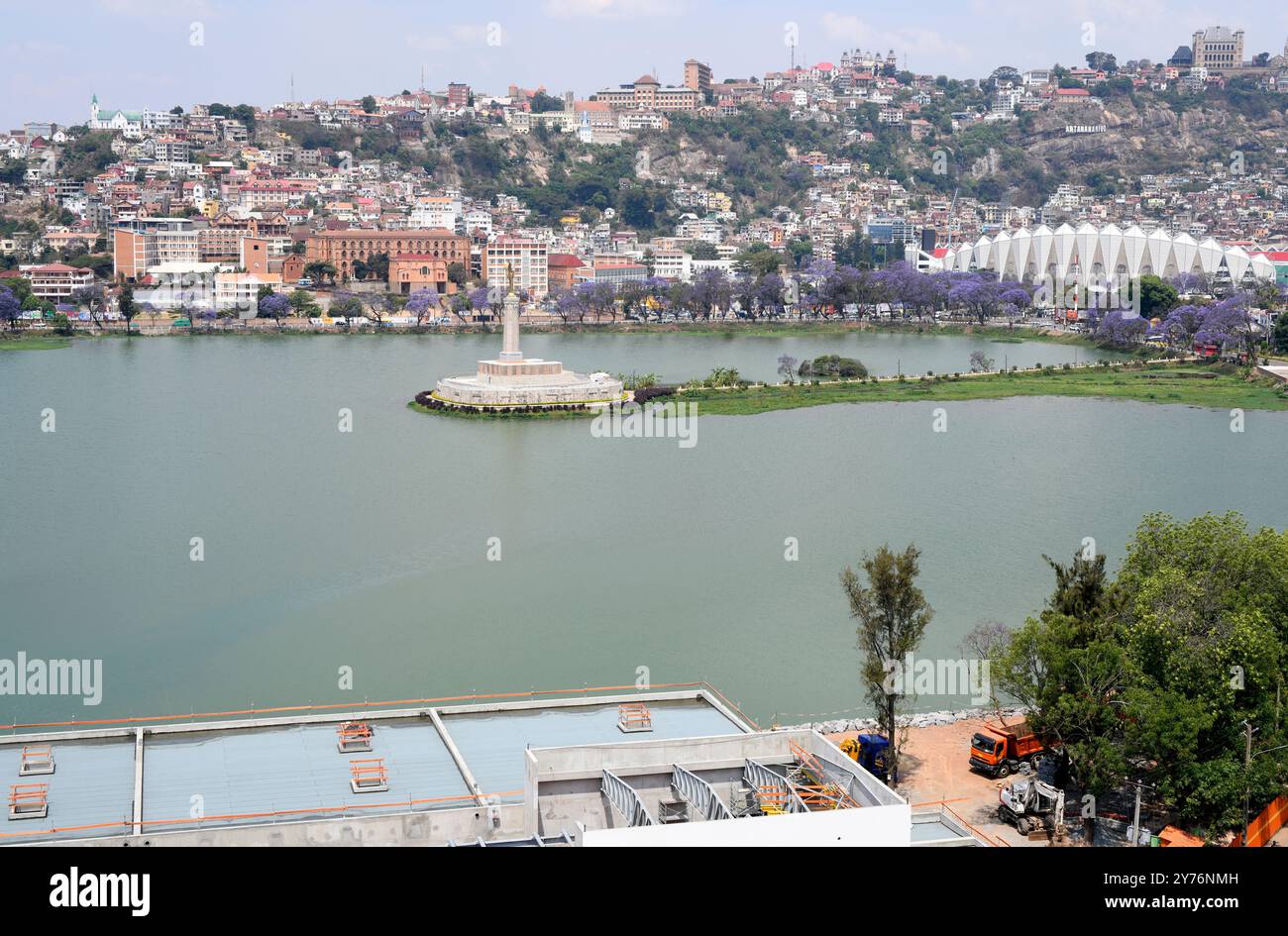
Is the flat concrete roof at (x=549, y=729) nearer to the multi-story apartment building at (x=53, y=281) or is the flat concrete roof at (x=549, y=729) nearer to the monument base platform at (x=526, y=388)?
the monument base platform at (x=526, y=388)

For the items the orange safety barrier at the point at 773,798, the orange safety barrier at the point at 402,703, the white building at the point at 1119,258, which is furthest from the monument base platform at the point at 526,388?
the white building at the point at 1119,258

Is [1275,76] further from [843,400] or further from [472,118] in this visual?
[843,400]

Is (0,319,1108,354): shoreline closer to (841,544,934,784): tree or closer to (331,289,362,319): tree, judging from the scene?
(331,289,362,319): tree

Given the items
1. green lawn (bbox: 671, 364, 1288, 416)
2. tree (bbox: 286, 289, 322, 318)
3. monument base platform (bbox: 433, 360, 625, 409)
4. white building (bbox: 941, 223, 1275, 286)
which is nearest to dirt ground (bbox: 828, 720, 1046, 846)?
green lawn (bbox: 671, 364, 1288, 416)

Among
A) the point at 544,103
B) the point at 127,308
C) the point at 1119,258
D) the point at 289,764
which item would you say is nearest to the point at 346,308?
the point at 127,308

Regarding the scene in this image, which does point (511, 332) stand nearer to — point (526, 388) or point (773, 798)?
point (526, 388)
